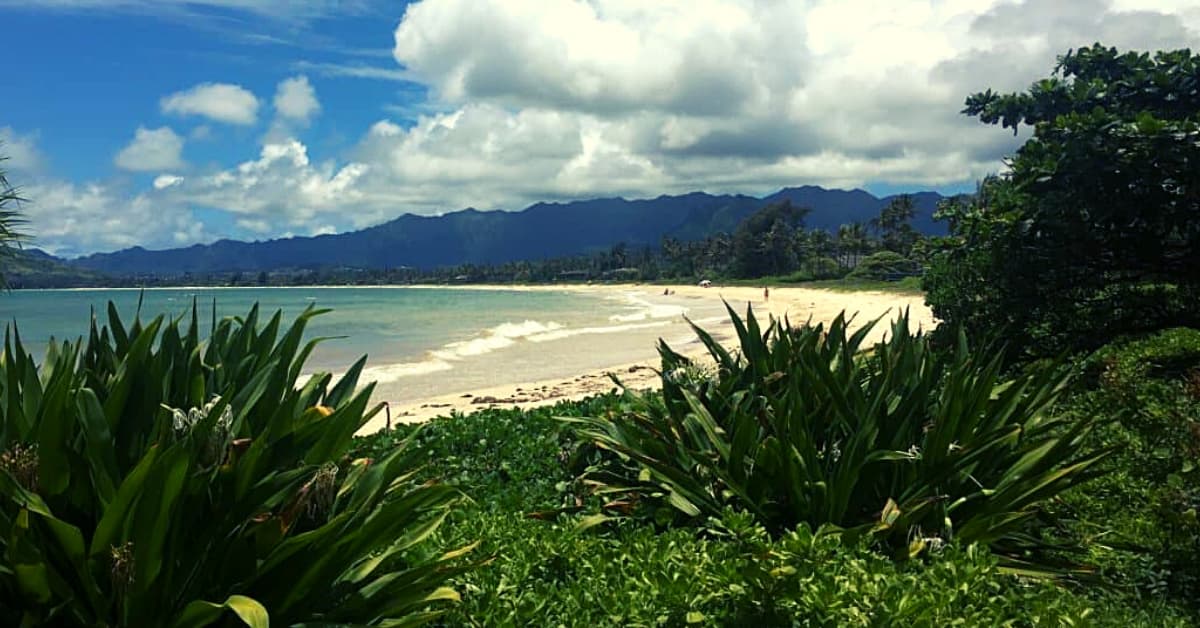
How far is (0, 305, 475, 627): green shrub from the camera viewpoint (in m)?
1.98

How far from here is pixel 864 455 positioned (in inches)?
133

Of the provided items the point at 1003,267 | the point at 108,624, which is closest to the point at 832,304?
the point at 1003,267

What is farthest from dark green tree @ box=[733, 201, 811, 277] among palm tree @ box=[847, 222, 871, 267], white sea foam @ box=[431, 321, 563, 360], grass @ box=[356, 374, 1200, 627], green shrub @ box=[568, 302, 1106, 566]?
grass @ box=[356, 374, 1200, 627]

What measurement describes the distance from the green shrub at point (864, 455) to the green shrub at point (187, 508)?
137cm

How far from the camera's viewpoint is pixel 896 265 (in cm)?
8788

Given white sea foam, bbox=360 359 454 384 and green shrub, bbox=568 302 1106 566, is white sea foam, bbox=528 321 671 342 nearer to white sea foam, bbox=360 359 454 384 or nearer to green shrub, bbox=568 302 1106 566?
white sea foam, bbox=360 359 454 384

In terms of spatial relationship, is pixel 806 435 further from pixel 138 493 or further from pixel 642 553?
pixel 138 493

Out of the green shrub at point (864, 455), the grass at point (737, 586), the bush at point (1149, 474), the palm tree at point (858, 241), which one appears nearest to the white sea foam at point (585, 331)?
the bush at point (1149, 474)

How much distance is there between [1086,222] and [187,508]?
8031mm

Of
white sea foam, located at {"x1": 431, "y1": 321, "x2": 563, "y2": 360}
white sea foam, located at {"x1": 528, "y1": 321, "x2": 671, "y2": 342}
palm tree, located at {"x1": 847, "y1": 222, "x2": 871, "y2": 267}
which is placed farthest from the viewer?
palm tree, located at {"x1": 847, "y1": 222, "x2": 871, "y2": 267}

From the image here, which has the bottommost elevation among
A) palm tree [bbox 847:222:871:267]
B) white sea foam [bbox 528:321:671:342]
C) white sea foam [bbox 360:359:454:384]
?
white sea foam [bbox 528:321:671:342]

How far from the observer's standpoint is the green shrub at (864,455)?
3.35 meters

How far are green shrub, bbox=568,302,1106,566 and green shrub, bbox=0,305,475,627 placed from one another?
1368mm

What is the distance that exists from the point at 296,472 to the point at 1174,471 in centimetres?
452
